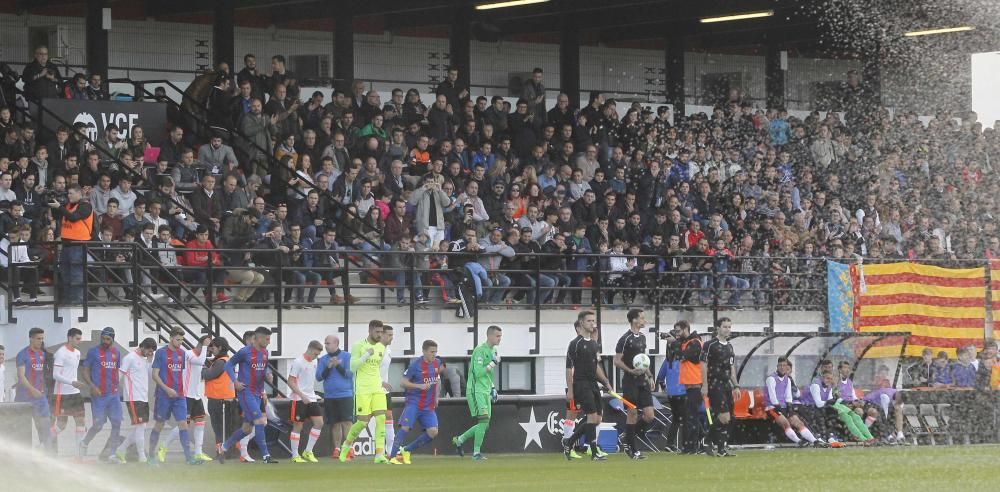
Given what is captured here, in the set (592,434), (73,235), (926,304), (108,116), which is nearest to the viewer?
(592,434)

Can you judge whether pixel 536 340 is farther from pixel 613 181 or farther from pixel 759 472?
pixel 759 472

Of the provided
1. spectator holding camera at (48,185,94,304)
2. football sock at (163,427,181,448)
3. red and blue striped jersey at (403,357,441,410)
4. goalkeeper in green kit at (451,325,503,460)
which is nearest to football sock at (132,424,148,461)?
football sock at (163,427,181,448)

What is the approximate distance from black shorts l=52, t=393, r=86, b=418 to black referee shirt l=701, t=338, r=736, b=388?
8143 mm

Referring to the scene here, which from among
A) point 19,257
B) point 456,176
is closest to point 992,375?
point 456,176

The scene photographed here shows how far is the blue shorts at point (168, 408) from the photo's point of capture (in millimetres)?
22750

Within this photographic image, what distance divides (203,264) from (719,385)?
25.4 feet

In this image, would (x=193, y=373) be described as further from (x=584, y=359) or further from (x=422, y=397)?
(x=584, y=359)

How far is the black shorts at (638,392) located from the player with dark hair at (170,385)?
5665mm

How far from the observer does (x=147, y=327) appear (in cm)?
2500

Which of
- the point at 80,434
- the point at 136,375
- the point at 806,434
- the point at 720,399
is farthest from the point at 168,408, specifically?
Answer: the point at 806,434

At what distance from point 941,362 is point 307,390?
11.5 m

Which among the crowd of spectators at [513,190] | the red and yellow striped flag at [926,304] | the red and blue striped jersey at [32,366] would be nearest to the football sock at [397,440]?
the crowd of spectators at [513,190]

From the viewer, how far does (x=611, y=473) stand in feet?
67.3

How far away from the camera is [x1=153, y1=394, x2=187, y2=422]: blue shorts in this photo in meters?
22.8
